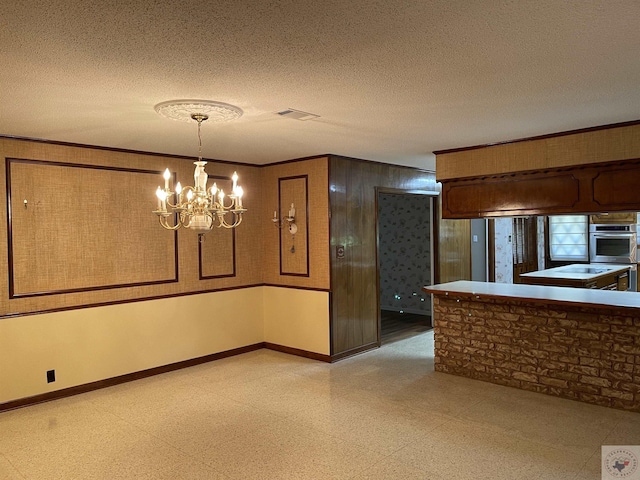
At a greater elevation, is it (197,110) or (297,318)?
(197,110)

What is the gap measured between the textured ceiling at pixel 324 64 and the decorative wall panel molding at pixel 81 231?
23.0 inches

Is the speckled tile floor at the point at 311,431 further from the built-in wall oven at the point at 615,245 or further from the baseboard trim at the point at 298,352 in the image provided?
the built-in wall oven at the point at 615,245

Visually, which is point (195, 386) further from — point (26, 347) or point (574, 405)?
point (574, 405)

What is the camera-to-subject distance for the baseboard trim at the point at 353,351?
224 inches

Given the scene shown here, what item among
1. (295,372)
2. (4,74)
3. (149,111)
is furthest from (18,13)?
(295,372)

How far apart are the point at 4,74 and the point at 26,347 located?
2756 mm

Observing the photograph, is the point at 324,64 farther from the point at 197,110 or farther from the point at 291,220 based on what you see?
the point at 291,220

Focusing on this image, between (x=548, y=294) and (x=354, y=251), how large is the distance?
2280 mm

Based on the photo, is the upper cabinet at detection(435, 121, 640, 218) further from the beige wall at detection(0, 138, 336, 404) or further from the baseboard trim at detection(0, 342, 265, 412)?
the baseboard trim at detection(0, 342, 265, 412)

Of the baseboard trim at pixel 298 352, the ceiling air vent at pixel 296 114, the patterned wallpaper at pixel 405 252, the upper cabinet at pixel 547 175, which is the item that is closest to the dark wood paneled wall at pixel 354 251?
the baseboard trim at pixel 298 352

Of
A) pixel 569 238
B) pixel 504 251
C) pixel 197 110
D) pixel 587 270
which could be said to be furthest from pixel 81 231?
pixel 569 238

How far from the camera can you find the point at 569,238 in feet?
30.8

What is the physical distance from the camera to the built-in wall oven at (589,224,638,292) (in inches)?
332

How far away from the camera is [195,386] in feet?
15.9
